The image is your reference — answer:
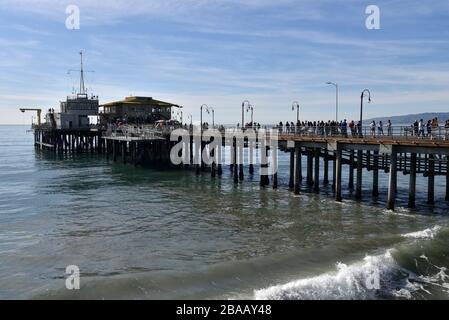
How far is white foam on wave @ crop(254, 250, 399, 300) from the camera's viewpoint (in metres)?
14.8

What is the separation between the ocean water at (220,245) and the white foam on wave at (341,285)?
35 mm

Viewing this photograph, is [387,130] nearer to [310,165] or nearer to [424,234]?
[424,234]

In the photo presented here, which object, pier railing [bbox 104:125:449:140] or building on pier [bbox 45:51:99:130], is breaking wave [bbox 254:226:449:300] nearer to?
pier railing [bbox 104:125:449:140]

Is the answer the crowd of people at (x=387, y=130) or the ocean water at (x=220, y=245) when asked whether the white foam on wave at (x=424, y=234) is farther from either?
the crowd of people at (x=387, y=130)

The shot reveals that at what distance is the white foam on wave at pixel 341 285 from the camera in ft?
48.5

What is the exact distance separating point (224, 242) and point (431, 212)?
13.5m

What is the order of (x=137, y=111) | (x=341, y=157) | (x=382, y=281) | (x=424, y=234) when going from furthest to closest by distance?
(x=137, y=111), (x=341, y=157), (x=424, y=234), (x=382, y=281)

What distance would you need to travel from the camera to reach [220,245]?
2066cm

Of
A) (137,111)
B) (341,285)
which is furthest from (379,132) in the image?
(137,111)

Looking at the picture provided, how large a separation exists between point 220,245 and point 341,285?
6.46 metres

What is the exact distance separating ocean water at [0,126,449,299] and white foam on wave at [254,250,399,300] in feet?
0.12
